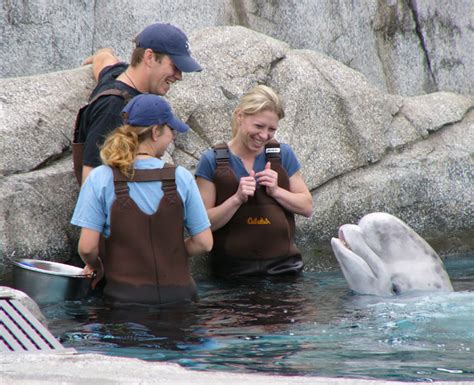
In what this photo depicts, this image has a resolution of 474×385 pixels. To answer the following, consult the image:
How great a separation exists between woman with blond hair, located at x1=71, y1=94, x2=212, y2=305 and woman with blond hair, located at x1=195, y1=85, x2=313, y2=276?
108 cm


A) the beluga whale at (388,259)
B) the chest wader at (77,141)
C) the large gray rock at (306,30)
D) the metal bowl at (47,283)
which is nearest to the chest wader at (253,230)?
the beluga whale at (388,259)

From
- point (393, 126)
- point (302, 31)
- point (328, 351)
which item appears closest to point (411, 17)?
point (302, 31)

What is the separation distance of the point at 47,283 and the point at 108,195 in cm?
80

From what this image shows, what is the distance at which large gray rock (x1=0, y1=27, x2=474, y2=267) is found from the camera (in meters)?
8.04

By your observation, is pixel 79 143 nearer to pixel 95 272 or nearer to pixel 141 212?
pixel 95 272

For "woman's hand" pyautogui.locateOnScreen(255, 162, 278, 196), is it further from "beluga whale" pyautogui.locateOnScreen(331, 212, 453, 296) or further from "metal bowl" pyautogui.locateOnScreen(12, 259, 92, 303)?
"metal bowl" pyautogui.locateOnScreen(12, 259, 92, 303)

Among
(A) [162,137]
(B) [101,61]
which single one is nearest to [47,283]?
(A) [162,137]

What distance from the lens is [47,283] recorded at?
6.09m

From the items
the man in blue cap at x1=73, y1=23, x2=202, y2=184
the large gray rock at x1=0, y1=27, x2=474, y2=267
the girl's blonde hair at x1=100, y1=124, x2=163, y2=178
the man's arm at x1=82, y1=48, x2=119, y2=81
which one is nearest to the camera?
the girl's blonde hair at x1=100, y1=124, x2=163, y2=178

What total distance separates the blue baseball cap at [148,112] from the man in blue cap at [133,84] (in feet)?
1.83

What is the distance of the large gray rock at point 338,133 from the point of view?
26.4 ft

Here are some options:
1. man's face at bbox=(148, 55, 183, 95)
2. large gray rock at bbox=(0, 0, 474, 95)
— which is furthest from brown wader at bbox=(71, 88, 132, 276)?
large gray rock at bbox=(0, 0, 474, 95)

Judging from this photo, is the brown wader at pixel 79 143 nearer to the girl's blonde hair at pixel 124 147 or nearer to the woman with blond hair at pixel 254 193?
the girl's blonde hair at pixel 124 147

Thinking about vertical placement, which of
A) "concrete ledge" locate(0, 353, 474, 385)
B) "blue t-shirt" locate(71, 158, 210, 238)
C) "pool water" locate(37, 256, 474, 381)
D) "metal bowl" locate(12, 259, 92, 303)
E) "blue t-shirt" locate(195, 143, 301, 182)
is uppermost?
"blue t-shirt" locate(195, 143, 301, 182)
